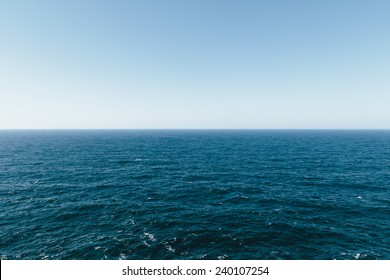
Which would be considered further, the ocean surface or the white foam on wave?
the white foam on wave

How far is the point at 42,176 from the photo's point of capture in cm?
6925

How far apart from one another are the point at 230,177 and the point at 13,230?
5702 cm

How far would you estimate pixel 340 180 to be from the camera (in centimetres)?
6419

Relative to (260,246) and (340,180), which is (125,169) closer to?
(260,246)

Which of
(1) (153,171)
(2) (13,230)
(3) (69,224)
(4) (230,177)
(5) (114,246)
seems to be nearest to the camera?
(5) (114,246)

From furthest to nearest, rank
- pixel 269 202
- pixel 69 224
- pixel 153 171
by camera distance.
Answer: pixel 153 171, pixel 269 202, pixel 69 224

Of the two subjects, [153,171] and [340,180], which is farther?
[153,171]

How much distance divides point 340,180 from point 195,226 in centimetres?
5431

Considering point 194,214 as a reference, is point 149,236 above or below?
below

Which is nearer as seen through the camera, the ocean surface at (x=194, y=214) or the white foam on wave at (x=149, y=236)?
the ocean surface at (x=194, y=214)

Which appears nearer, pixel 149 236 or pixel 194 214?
pixel 149 236
